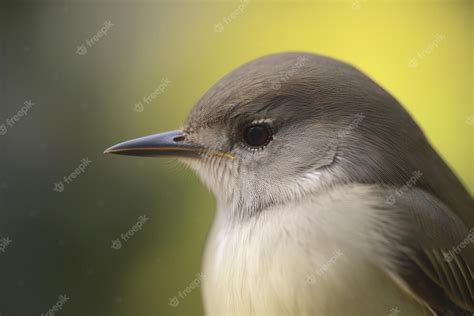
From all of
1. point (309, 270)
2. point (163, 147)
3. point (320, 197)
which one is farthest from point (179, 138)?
point (309, 270)

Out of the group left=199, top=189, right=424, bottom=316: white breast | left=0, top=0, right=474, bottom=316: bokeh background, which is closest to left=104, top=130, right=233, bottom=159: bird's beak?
left=199, top=189, right=424, bottom=316: white breast

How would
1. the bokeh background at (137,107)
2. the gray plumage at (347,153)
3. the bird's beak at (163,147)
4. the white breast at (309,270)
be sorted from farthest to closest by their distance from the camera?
the bokeh background at (137,107) → the bird's beak at (163,147) → the gray plumage at (347,153) → the white breast at (309,270)

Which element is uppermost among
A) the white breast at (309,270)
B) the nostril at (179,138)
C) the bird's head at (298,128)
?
the nostril at (179,138)

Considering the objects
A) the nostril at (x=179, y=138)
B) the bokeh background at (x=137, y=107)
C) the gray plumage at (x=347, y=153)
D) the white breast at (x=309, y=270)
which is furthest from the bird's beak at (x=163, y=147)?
the bokeh background at (x=137, y=107)

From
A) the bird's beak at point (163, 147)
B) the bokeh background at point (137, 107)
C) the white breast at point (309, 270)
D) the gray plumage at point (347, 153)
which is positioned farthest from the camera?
the bokeh background at point (137, 107)

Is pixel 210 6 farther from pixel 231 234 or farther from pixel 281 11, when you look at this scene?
pixel 231 234

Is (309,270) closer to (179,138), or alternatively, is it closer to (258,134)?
(258,134)

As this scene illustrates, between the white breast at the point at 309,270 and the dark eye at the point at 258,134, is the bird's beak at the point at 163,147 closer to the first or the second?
the dark eye at the point at 258,134

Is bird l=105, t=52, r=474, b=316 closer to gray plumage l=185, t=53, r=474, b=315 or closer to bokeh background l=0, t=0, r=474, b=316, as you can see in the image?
gray plumage l=185, t=53, r=474, b=315
